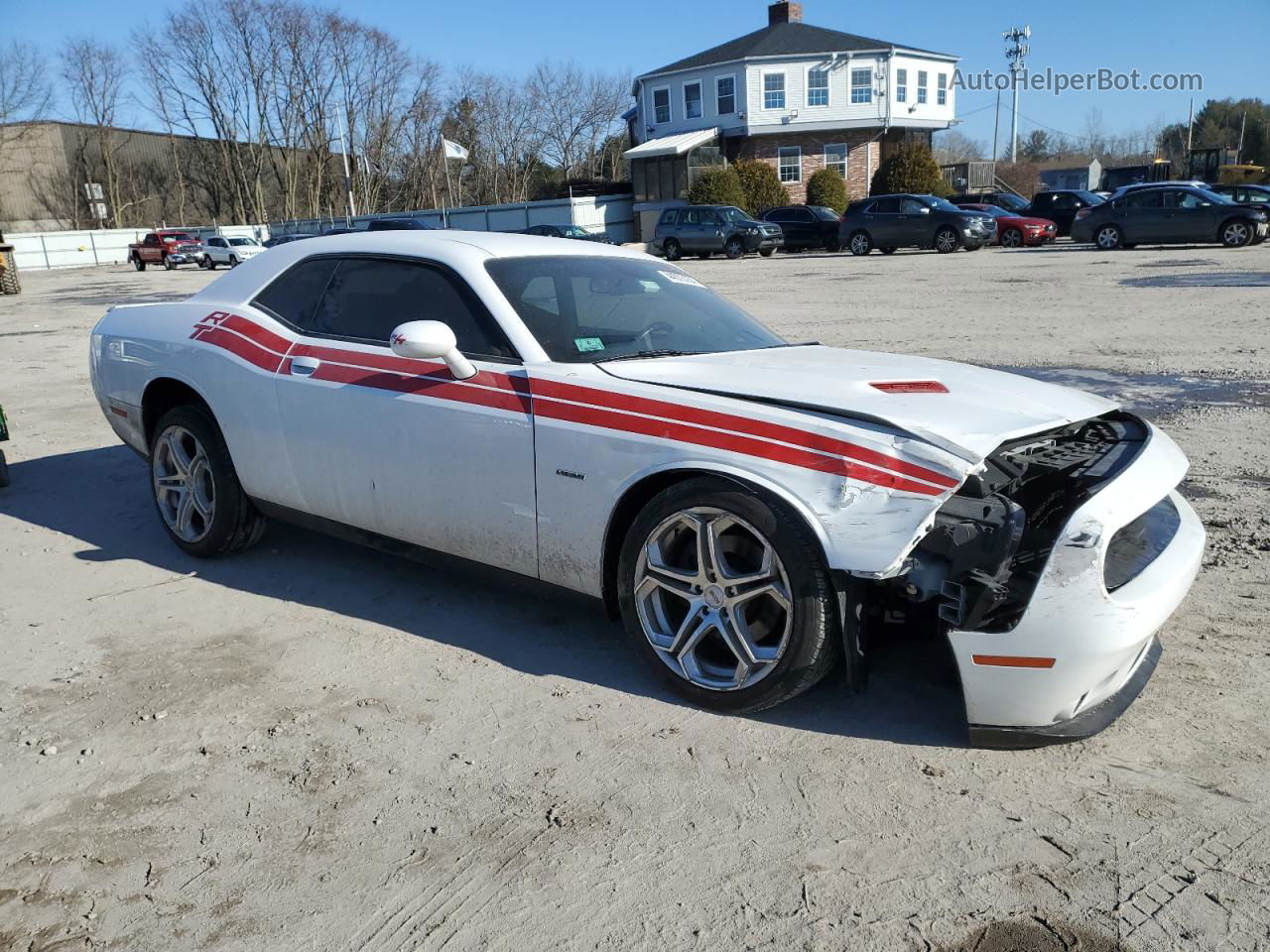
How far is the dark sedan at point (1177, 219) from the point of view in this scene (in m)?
24.6

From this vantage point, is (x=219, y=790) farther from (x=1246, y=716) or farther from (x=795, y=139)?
(x=795, y=139)

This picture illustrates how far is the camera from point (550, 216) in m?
45.3

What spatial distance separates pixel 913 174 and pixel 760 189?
260 inches

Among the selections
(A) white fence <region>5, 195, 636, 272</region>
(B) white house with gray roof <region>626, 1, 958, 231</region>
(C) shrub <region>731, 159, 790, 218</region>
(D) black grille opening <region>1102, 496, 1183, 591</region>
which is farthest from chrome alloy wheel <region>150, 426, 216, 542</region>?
(B) white house with gray roof <region>626, 1, 958, 231</region>

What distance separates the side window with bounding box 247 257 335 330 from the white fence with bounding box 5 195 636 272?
33.9 meters

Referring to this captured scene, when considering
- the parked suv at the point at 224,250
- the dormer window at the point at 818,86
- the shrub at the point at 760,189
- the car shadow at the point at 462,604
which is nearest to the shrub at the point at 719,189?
the shrub at the point at 760,189

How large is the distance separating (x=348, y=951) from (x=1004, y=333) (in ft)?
36.4

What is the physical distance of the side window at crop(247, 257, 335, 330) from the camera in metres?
4.56

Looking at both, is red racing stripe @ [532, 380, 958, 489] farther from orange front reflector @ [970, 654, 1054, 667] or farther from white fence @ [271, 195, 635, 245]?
white fence @ [271, 195, 635, 245]

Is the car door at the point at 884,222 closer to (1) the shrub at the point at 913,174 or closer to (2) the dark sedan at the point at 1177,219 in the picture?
(2) the dark sedan at the point at 1177,219

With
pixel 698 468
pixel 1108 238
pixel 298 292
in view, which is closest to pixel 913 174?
pixel 1108 238

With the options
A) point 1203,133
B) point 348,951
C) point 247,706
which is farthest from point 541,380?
point 1203,133

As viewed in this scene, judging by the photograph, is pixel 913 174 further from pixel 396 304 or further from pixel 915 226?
pixel 396 304

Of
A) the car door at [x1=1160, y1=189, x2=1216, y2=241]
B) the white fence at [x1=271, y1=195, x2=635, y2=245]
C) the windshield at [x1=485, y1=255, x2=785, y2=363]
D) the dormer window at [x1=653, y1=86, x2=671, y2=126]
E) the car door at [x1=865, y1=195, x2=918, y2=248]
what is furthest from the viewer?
the dormer window at [x1=653, y1=86, x2=671, y2=126]
